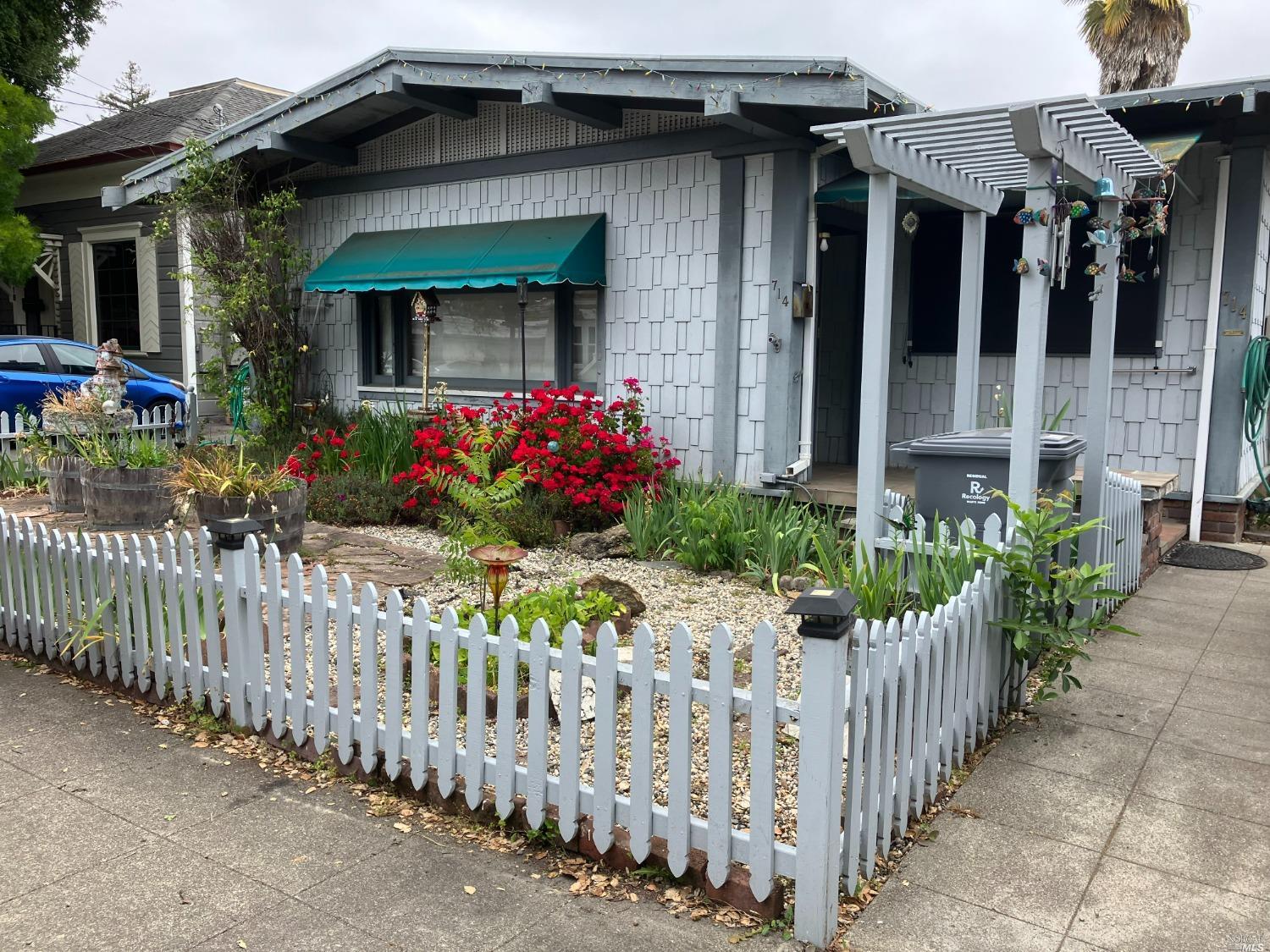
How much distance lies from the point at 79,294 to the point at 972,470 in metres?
15.2

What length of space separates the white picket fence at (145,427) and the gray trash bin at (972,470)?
7242 millimetres

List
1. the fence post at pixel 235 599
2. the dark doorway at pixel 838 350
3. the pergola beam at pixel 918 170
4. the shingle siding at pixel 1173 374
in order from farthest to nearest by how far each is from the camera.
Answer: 1. the dark doorway at pixel 838 350
2. the shingle siding at pixel 1173 374
3. the pergola beam at pixel 918 170
4. the fence post at pixel 235 599

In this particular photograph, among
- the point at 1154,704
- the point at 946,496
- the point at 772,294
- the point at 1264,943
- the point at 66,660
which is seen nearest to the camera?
the point at 1264,943

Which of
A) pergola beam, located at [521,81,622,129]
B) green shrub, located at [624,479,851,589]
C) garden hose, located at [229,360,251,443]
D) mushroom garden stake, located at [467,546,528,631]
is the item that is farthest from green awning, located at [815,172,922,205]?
garden hose, located at [229,360,251,443]

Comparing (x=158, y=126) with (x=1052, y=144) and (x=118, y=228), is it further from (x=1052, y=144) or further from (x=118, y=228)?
(x=1052, y=144)

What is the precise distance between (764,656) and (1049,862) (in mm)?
1216

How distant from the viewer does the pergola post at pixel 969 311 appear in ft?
19.6

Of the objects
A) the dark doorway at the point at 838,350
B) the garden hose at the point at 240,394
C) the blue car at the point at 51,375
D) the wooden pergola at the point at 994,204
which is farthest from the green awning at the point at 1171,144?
the blue car at the point at 51,375

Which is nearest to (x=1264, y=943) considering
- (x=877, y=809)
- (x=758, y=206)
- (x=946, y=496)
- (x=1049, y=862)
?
(x=1049, y=862)

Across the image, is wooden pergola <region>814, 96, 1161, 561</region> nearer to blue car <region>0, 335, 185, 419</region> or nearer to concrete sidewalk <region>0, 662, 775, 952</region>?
concrete sidewalk <region>0, 662, 775, 952</region>

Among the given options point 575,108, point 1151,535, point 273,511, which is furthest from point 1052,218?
point 575,108

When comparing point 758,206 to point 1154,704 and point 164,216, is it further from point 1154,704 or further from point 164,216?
point 164,216

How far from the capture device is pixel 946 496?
5.27m

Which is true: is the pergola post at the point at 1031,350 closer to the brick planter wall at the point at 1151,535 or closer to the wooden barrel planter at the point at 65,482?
the brick planter wall at the point at 1151,535
